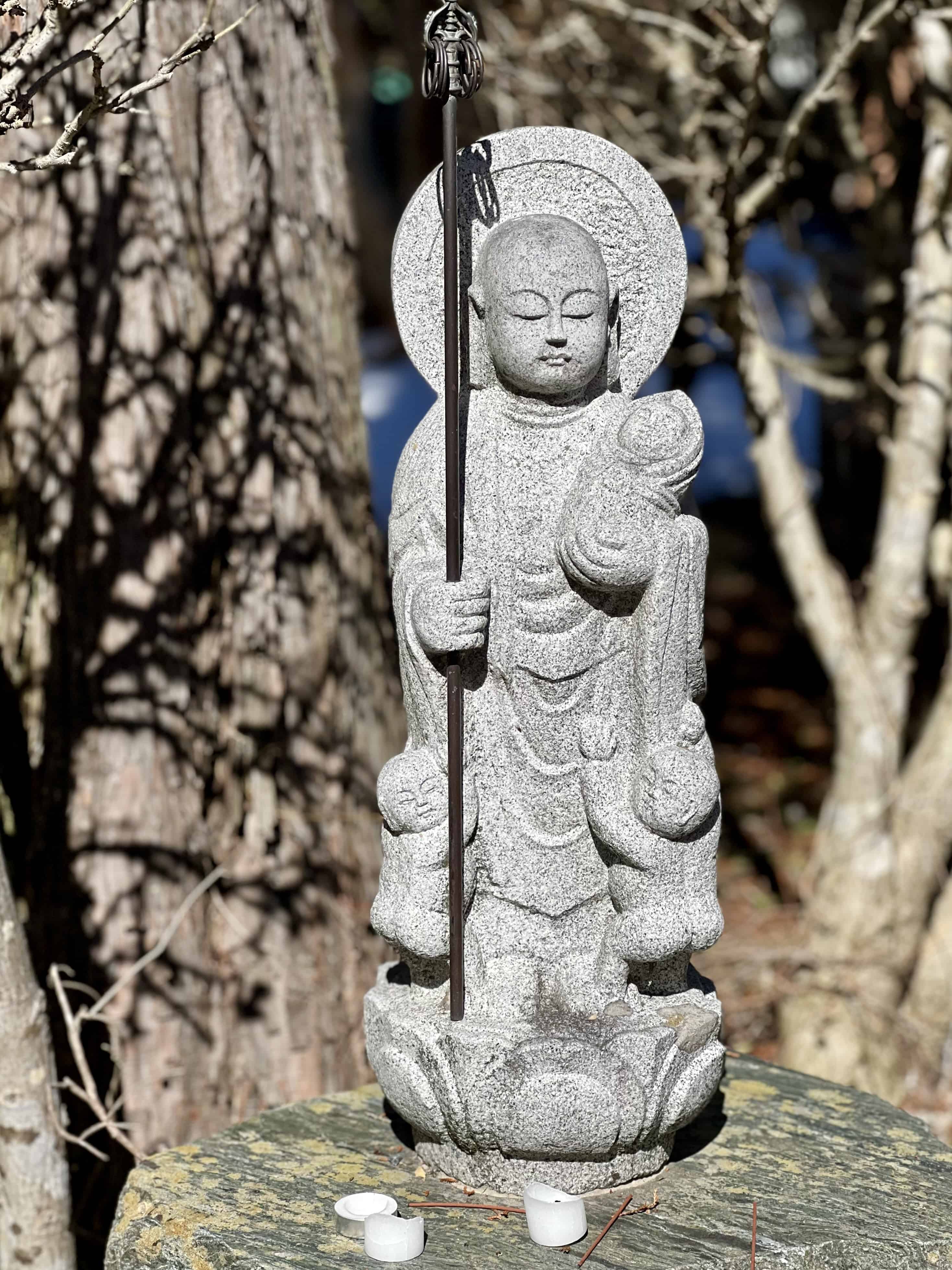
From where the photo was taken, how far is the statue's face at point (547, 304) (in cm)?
312

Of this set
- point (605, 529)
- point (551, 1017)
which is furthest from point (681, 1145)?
point (605, 529)

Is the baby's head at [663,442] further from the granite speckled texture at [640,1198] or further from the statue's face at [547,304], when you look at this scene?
the granite speckled texture at [640,1198]

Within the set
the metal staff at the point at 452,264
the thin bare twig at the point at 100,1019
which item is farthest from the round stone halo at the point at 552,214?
the thin bare twig at the point at 100,1019

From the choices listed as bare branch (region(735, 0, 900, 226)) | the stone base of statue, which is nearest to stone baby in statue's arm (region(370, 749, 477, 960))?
the stone base of statue

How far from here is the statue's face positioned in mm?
3123

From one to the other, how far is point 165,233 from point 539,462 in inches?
72.9

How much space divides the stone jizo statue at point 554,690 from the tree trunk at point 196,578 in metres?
1.39

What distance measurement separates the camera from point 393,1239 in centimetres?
306

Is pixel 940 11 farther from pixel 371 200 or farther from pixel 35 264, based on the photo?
pixel 371 200

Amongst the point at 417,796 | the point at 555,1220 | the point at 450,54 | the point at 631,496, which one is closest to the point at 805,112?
the point at 450,54

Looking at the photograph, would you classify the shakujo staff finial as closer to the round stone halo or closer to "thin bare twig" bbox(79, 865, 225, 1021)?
the round stone halo

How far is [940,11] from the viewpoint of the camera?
4.93m

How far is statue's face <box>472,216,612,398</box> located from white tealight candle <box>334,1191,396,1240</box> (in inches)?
67.9

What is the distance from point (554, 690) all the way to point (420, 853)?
446 mm
